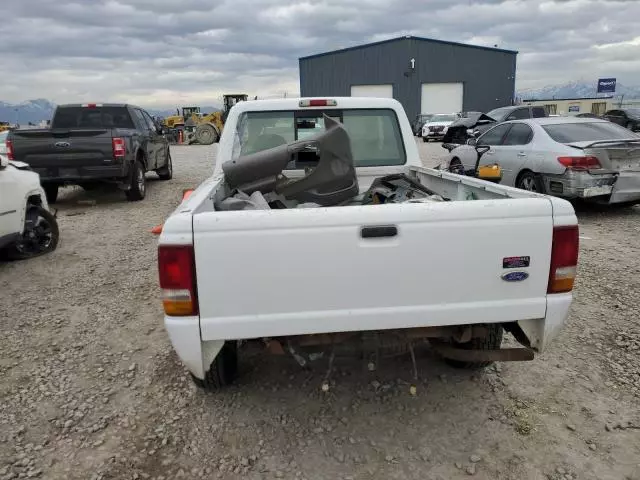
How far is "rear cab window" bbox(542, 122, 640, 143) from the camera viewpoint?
8.23 metres

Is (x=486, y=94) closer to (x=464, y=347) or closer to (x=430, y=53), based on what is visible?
(x=430, y=53)

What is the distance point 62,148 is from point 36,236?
3.30 m

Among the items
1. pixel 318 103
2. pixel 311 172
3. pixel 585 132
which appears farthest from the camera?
pixel 585 132

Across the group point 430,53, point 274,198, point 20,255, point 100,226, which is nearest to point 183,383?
point 274,198

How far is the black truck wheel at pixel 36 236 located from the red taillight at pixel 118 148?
9.45 feet

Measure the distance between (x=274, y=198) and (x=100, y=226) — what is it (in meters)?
5.85

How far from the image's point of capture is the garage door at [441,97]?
39.5 m

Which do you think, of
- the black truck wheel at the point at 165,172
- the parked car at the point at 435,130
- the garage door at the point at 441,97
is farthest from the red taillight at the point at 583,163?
the garage door at the point at 441,97

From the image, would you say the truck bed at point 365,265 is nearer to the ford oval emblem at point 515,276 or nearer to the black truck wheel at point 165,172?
the ford oval emblem at point 515,276

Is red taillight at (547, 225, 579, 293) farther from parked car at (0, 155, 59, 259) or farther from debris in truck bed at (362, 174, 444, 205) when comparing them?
parked car at (0, 155, 59, 259)

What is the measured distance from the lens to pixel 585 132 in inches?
332

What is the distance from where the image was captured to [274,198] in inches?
152

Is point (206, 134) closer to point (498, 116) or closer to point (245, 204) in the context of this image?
point (498, 116)

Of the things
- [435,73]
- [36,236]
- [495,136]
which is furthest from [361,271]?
[435,73]
